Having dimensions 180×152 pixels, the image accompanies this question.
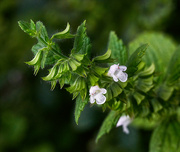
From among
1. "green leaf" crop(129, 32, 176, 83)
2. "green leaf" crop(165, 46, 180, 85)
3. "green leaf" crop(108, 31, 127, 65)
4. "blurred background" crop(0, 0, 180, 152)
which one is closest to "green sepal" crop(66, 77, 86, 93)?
"green leaf" crop(108, 31, 127, 65)

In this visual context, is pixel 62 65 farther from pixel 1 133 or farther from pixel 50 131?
pixel 1 133

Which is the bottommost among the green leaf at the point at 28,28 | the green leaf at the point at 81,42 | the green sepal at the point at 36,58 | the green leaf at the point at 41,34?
the green leaf at the point at 81,42

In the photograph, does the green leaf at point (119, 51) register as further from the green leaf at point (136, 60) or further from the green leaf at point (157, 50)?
the green leaf at point (157, 50)

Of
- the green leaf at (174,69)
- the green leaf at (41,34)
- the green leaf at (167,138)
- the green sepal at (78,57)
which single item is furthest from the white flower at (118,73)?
the green leaf at (167,138)

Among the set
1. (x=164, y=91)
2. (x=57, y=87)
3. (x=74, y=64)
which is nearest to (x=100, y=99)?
(x=74, y=64)

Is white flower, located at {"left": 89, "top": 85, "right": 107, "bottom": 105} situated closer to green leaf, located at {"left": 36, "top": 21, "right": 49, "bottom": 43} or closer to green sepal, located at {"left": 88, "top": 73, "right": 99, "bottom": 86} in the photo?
green sepal, located at {"left": 88, "top": 73, "right": 99, "bottom": 86}

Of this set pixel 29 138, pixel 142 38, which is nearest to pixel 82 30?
pixel 142 38

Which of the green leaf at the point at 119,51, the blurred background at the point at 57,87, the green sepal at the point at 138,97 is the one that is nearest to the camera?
the green sepal at the point at 138,97
